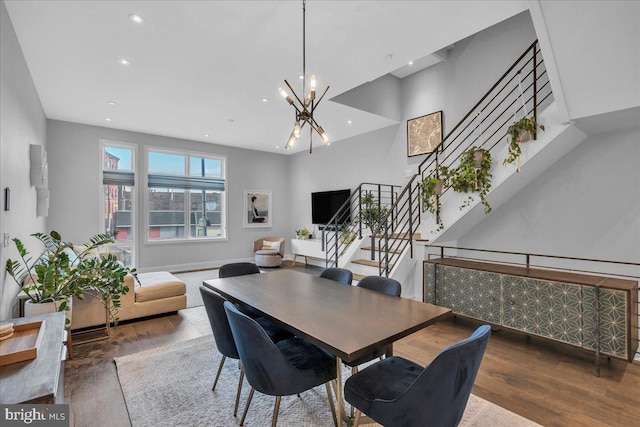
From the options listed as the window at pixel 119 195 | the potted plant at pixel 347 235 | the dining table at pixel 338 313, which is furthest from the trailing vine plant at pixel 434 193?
the window at pixel 119 195

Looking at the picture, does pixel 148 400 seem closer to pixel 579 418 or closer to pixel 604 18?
pixel 579 418

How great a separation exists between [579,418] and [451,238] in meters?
2.78

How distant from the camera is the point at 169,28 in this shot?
2.94m

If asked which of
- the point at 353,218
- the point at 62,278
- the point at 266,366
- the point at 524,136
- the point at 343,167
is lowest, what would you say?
the point at 266,366

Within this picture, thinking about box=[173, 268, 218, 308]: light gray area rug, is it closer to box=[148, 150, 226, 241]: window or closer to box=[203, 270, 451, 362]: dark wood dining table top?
box=[148, 150, 226, 241]: window

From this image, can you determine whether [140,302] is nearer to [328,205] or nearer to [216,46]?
[216,46]

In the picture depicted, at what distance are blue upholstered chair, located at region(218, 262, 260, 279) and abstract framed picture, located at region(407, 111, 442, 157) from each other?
374 centimetres

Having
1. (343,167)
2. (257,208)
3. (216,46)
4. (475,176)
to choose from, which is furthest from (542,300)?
(257,208)

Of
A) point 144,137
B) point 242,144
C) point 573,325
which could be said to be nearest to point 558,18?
point 573,325

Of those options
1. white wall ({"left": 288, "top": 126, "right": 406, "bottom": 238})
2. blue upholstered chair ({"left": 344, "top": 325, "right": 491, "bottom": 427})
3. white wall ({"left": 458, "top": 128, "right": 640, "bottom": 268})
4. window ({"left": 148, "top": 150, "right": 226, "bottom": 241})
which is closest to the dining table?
blue upholstered chair ({"left": 344, "top": 325, "right": 491, "bottom": 427})

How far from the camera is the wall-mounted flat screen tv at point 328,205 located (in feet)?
22.6

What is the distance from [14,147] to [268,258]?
5.03m

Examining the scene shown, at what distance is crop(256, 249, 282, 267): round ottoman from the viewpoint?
7244mm

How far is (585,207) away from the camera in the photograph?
3684 mm
